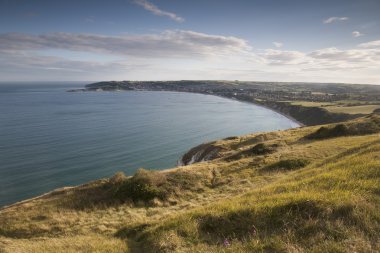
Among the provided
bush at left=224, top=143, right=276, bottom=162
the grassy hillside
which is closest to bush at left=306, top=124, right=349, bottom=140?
bush at left=224, top=143, right=276, bottom=162

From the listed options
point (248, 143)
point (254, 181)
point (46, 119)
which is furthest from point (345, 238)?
point (46, 119)

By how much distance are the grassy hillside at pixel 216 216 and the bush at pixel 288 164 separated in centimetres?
11

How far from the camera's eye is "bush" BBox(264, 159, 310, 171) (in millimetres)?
29408

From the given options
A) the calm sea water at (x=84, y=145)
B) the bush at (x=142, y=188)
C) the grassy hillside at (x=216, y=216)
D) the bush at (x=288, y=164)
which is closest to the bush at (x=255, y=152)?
the bush at (x=288, y=164)

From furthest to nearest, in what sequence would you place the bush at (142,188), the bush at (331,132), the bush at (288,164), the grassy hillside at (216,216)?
the bush at (331,132), the bush at (288,164), the bush at (142,188), the grassy hillside at (216,216)

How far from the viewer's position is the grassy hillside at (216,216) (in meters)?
8.52

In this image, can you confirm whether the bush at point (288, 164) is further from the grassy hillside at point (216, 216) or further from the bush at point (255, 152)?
the bush at point (255, 152)

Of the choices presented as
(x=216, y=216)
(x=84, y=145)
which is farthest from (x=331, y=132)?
(x=84, y=145)

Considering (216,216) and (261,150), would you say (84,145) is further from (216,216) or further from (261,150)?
(216,216)

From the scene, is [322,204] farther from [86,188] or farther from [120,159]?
[120,159]

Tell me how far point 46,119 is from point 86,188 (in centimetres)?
11343

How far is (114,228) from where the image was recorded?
18.4 m

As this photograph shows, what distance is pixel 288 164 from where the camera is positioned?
3005 centimetres

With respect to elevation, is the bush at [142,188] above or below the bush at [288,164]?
below
